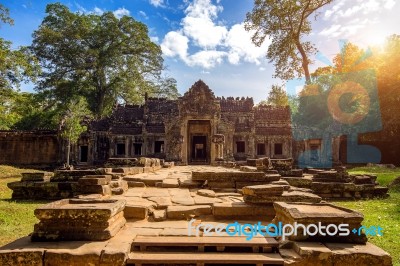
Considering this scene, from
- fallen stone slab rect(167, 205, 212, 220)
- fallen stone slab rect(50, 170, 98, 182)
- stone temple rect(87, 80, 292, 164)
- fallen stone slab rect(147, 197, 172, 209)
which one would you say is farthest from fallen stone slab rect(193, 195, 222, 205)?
stone temple rect(87, 80, 292, 164)

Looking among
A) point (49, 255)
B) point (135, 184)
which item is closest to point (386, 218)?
point (135, 184)

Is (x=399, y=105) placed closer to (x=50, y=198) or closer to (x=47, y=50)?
(x=50, y=198)

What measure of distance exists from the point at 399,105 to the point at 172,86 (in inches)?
1185

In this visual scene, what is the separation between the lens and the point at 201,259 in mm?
2939

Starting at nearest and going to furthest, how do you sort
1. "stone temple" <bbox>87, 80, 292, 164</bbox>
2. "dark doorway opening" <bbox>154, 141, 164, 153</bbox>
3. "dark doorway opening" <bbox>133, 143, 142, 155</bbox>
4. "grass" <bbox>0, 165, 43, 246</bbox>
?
"grass" <bbox>0, 165, 43, 246</bbox>, "stone temple" <bbox>87, 80, 292, 164</bbox>, "dark doorway opening" <bbox>154, 141, 164, 153</bbox>, "dark doorway opening" <bbox>133, 143, 142, 155</bbox>

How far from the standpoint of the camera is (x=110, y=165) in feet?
38.0

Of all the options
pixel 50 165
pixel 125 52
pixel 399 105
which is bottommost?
pixel 50 165

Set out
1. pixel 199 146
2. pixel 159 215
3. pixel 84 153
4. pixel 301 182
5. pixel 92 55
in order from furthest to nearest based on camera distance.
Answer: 1. pixel 92 55
2. pixel 84 153
3. pixel 199 146
4. pixel 301 182
5. pixel 159 215

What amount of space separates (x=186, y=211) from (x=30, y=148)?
2688 cm

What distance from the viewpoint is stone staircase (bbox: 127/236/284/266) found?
2934 mm

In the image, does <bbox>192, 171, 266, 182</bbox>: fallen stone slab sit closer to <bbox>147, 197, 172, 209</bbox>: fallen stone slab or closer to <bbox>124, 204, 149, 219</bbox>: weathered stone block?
<bbox>147, 197, 172, 209</bbox>: fallen stone slab

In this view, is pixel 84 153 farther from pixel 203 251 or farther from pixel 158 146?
pixel 203 251

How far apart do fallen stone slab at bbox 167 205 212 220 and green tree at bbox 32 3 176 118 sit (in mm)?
30906

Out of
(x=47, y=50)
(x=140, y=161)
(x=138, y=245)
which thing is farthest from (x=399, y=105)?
(x=47, y=50)
